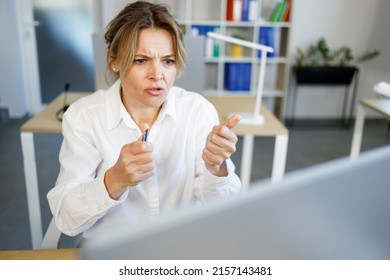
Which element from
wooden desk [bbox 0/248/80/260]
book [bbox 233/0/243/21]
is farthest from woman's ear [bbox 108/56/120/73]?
book [bbox 233/0/243/21]

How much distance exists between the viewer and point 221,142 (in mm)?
855

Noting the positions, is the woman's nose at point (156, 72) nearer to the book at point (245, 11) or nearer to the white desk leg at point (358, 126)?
the white desk leg at point (358, 126)

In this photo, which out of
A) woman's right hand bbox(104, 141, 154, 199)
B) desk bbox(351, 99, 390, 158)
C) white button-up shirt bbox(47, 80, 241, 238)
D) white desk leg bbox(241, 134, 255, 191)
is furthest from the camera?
white desk leg bbox(241, 134, 255, 191)

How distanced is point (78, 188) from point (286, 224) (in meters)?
0.72

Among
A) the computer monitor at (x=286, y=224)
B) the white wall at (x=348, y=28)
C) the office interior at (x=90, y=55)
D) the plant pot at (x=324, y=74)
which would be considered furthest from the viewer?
the white wall at (x=348, y=28)

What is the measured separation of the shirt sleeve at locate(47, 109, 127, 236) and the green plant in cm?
337

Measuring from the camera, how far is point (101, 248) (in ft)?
0.71

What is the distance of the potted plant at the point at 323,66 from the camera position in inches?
156

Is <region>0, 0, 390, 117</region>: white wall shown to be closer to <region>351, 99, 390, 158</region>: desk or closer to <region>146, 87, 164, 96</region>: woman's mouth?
<region>351, 99, 390, 158</region>: desk

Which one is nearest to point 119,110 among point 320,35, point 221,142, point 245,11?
point 221,142

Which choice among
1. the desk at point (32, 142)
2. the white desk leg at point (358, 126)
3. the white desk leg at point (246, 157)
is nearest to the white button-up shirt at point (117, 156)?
the desk at point (32, 142)

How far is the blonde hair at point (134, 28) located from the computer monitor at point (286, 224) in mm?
760

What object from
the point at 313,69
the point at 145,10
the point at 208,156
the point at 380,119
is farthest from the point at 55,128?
the point at 380,119

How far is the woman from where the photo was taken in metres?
0.90
